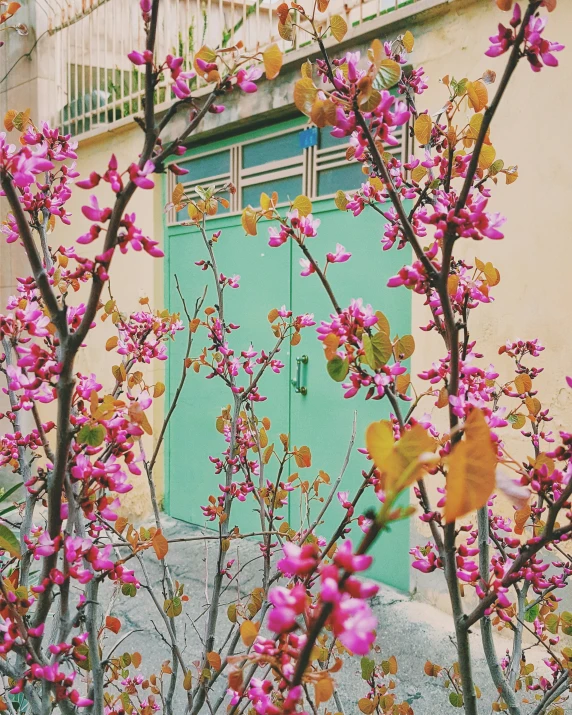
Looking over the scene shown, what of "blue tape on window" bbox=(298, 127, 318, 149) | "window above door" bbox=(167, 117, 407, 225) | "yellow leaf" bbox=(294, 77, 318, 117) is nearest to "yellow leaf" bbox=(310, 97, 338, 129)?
"yellow leaf" bbox=(294, 77, 318, 117)

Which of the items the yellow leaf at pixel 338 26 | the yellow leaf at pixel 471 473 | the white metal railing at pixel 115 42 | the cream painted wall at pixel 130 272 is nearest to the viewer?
the yellow leaf at pixel 471 473

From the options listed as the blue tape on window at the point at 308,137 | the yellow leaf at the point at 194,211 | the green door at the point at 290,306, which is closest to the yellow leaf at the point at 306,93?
the yellow leaf at the point at 194,211

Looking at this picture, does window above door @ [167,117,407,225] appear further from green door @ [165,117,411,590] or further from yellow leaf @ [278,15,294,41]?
yellow leaf @ [278,15,294,41]

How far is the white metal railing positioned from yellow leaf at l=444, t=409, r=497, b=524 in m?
4.28

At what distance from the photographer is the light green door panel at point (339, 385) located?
353 cm

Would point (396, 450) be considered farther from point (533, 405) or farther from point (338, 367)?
point (533, 405)

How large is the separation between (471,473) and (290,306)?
3.74 meters

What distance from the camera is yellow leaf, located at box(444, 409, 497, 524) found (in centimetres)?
39

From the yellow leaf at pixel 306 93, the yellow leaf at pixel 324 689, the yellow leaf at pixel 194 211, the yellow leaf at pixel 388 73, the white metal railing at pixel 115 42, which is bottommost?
the yellow leaf at pixel 324 689

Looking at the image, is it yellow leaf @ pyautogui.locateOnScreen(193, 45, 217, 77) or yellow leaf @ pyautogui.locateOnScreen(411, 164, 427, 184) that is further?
yellow leaf @ pyautogui.locateOnScreen(411, 164, 427, 184)

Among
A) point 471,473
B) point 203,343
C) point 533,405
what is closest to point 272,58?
point 471,473

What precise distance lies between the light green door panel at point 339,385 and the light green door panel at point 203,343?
17cm

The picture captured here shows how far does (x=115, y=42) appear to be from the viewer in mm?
5387

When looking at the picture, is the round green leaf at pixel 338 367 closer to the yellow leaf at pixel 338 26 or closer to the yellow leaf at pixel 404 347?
the yellow leaf at pixel 404 347
